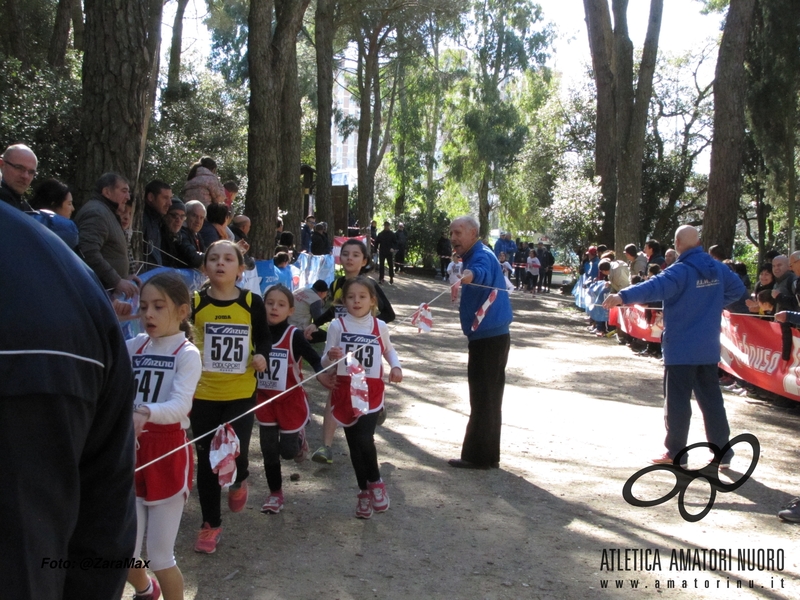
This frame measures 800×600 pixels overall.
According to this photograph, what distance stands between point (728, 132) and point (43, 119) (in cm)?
1306

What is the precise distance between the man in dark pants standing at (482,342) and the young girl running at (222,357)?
92.7 inches

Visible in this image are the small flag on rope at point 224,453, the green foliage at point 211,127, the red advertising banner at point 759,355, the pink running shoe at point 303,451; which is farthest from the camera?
the green foliage at point 211,127

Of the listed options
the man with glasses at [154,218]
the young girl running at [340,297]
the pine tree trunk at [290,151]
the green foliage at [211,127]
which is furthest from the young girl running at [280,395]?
the green foliage at [211,127]

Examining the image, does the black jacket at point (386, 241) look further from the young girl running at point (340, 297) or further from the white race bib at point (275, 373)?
the white race bib at point (275, 373)

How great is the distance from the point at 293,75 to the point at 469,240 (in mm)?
11035

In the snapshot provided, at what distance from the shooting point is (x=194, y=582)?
4543 millimetres

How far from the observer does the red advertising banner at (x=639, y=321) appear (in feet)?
49.6

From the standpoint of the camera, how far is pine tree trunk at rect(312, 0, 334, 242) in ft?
75.3

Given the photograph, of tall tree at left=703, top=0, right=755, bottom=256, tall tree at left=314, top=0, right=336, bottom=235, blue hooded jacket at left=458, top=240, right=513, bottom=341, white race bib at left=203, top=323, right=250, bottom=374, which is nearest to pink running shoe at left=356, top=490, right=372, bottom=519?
white race bib at left=203, top=323, right=250, bottom=374

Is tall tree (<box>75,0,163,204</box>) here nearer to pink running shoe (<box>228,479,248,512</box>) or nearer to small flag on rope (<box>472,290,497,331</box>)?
small flag on rope (<box>472,290,497,331</box>)

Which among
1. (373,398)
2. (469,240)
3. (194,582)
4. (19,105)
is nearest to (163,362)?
(194,582)

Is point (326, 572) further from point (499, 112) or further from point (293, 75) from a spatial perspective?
point (499, 112)

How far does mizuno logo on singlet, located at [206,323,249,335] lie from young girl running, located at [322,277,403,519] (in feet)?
2.96

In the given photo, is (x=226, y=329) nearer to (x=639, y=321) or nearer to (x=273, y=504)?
(x=273, y=504)
